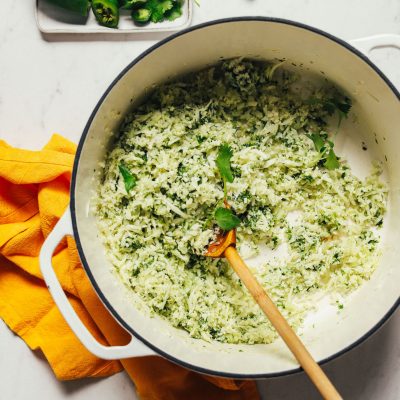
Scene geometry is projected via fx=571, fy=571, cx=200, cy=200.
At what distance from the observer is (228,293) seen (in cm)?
152

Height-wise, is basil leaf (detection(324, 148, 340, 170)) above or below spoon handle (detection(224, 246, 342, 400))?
above

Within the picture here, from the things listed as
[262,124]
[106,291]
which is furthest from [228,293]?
[262,124]

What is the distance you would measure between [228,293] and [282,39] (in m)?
0.67

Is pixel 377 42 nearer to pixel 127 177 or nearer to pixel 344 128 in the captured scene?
pixel 344 128

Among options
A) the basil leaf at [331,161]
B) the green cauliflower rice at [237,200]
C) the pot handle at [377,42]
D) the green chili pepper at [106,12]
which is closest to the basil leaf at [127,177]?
the green cauliflower rice at [237,200]

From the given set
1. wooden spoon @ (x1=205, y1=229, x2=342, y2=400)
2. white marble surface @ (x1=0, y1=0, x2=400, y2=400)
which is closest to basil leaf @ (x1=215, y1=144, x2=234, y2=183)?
wooden spoon @ (x1=205, y1=229, x2=342, y2=400)

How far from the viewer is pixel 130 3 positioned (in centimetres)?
155

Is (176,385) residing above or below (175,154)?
below

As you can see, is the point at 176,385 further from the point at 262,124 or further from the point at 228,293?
the point at 262,124

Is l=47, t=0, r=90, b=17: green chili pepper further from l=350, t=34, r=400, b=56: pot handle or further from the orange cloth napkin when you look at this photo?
l=350, t=34, r=400, b=56: pot handle

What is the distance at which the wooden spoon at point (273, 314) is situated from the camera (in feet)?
4.03

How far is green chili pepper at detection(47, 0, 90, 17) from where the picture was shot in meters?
1.54

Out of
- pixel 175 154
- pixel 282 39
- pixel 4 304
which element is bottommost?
pixel 4 304

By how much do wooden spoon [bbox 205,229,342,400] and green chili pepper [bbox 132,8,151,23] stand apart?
629mm
